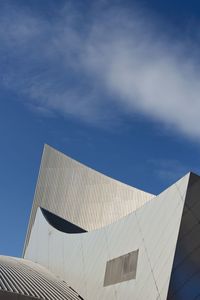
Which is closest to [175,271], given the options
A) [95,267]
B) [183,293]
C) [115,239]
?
[183,293]

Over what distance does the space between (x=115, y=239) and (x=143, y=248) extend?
2617mm

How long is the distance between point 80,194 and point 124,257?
63.0ft

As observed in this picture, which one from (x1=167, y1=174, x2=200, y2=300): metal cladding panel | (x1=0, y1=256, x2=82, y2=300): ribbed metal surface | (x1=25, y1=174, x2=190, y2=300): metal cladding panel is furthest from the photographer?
(x1=0, y1=256, x2=82, y2=300): ribbed metal surface

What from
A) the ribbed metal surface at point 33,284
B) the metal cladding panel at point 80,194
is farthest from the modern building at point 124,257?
the metal cladding panel at point 80,194

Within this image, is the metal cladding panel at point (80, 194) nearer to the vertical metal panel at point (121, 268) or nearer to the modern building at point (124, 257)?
the modern building at point (124, 257)

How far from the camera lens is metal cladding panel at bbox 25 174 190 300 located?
13.7 m

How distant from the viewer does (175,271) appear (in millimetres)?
13086

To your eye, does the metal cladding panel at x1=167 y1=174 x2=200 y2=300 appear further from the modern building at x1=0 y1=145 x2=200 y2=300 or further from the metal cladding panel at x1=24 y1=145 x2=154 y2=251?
the metal cladding panel at x1=24 y1=145 x2=154 y2=251

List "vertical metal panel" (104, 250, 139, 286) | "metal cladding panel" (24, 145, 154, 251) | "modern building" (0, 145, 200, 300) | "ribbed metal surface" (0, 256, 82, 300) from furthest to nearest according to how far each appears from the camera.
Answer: "metal cladding panel" (24, 145, 154, 251) → "ribbed metal surface" (0, 256, 82, 300) → "vertical metal panel" (104, 250, 139, 286) → "modern building" (0, 145, 200, 300)

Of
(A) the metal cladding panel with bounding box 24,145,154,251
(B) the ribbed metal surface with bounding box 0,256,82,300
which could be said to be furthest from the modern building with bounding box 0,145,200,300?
(A) the metal cladding panel with bounding box 24,145,154,251

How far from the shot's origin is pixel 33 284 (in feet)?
61.2

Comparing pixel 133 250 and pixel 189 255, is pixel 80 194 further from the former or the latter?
pixel 189 255

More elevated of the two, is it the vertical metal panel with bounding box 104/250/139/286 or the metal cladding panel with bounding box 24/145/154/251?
the metal cladding panel with bounding box 24/145/154/251

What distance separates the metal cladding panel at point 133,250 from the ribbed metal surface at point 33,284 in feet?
1.95
